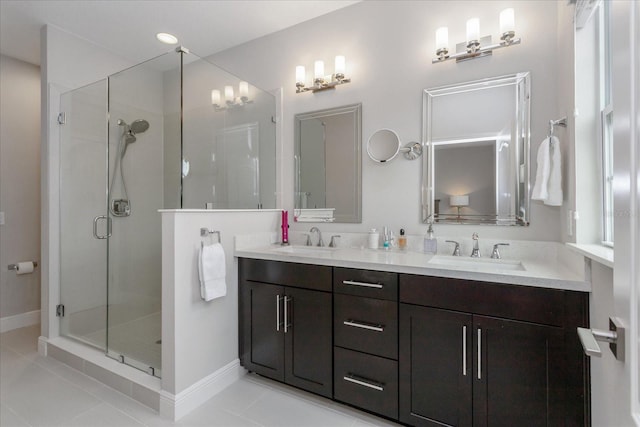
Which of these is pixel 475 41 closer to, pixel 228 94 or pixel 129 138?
pixel 228 94

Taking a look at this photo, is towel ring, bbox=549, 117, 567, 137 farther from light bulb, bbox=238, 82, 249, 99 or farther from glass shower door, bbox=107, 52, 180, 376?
glass shower door, bbox=107, 52, 180, 376

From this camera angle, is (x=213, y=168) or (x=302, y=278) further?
(x=213, y=168)

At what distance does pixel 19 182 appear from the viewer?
2998 mm

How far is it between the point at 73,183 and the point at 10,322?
1669 mm

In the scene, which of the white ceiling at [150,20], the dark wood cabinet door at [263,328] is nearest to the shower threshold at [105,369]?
the dark wood cabinet door at [263,328]

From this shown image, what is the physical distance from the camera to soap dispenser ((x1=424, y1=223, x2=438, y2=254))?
1.99 meters

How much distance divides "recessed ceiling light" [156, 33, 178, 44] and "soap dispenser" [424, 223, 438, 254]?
2.82m

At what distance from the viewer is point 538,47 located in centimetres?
175

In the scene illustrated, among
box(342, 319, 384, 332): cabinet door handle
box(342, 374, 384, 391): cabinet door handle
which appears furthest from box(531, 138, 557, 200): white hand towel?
box(342, 374, 384, 391): cabinet door handle

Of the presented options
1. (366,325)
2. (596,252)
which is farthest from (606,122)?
(366,325)

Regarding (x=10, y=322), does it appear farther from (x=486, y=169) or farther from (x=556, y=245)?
(x=556, y=245)

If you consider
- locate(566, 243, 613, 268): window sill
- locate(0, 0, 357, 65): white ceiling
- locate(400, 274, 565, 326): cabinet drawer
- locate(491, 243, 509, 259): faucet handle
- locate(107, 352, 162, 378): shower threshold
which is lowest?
locate(107, 352, 162, 378): shower threshold

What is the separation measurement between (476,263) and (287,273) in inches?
44.6

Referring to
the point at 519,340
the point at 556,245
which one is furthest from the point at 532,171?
the point at 519,340
